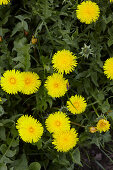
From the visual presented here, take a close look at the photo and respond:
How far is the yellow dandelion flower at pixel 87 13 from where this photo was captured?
6.82 feet

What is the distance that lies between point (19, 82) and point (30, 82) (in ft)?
0.37

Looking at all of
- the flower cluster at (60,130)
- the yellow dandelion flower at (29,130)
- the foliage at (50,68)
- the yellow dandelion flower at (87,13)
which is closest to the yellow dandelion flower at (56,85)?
the foliage at (50,68)

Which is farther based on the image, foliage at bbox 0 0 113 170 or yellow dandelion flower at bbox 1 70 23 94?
foliage at bbox 0 0 113 170

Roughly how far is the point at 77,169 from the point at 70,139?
32.3 inches

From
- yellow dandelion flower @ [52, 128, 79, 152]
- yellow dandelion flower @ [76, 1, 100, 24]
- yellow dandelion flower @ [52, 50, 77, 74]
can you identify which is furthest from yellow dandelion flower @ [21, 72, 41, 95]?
yellow dandelion flower @ [76, 1, 100, 24]

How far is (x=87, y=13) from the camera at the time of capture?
6.83ft

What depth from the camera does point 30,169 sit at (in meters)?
2.27

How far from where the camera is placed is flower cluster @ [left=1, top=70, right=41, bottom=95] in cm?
205

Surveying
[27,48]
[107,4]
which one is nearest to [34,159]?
[27,48]

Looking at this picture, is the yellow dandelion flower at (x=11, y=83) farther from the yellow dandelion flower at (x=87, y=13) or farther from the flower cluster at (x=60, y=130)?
the yellow dandelion flower at (x=87, y=13)

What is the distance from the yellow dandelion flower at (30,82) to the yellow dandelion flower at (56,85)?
0.09 m

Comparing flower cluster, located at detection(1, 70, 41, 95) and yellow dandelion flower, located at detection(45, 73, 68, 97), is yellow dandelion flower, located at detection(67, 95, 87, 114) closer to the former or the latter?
yellow dandelion flower, located at detection(45, 73, 68, 97)

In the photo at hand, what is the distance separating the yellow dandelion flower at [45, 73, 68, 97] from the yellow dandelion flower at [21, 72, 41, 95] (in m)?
0.09

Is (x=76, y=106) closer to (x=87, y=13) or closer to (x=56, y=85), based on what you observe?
(x=56, y=85)
